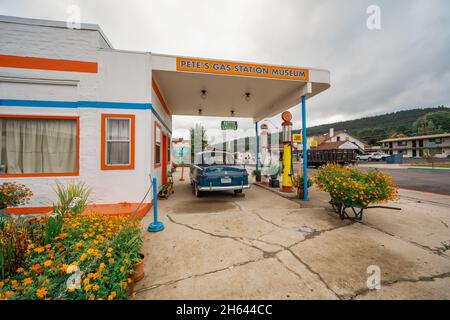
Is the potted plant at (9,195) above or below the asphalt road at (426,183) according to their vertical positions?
above

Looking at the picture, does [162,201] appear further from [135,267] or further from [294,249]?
[294,249]

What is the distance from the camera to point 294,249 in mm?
2936

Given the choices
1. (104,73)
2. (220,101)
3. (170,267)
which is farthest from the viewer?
(220,101)

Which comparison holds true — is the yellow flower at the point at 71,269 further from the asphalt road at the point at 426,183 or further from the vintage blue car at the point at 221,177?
the asphalt road at the point at 426,183

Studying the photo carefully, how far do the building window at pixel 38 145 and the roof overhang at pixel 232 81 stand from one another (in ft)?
10.1

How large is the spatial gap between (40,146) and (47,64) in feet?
Answer: 7.20

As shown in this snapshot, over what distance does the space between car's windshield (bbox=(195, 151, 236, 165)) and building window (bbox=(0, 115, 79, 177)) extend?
149 inches

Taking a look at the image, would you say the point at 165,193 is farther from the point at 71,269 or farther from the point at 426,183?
the point at 426,183

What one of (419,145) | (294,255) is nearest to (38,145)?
(294,255)

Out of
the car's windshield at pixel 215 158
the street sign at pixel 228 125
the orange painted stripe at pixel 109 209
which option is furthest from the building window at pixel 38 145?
the street sign at pixel 228 125

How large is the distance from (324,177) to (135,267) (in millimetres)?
4221

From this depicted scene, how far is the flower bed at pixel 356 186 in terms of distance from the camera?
142 inches

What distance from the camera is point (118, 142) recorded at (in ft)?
16.2
